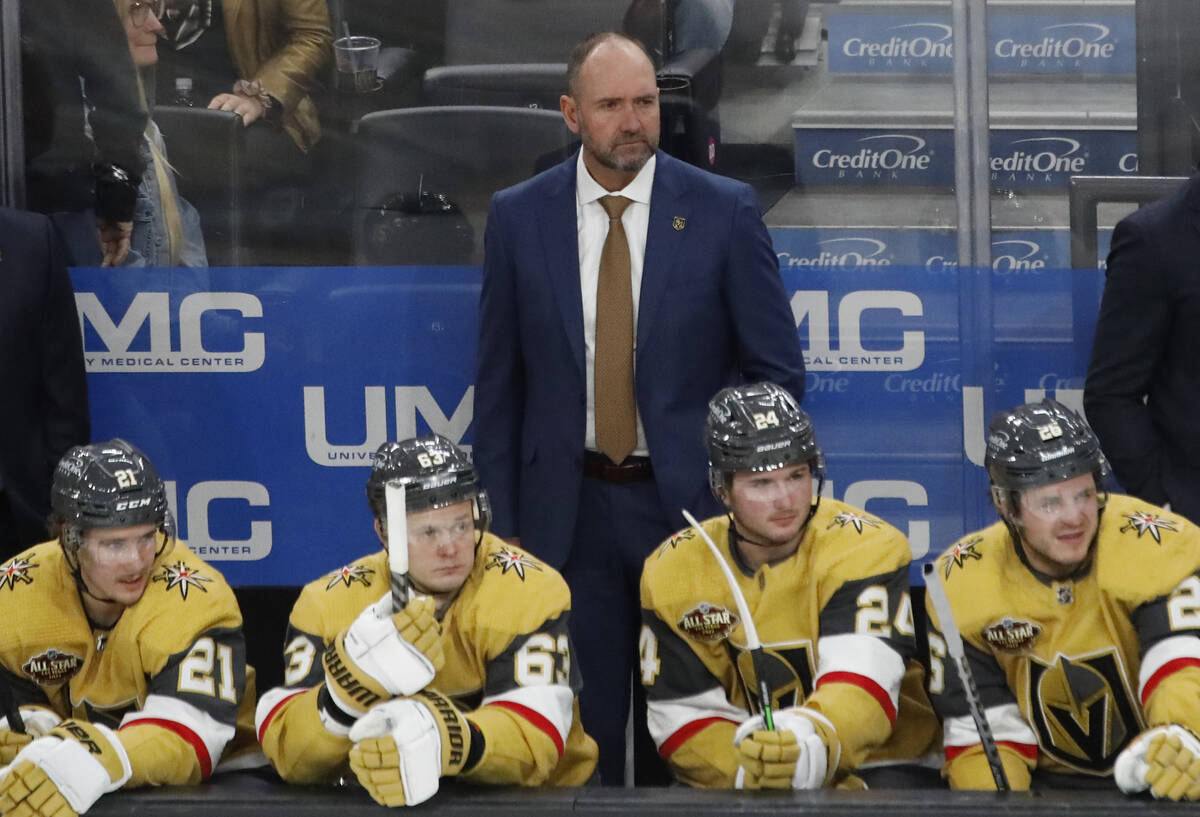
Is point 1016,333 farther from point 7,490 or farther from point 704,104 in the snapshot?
point 7,490

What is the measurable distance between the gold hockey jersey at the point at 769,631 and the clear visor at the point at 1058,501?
0.31m

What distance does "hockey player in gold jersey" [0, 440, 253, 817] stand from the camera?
3.14 m

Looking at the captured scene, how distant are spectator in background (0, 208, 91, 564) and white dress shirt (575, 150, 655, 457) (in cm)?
128

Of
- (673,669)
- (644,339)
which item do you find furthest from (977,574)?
(644,339)

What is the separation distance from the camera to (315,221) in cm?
440

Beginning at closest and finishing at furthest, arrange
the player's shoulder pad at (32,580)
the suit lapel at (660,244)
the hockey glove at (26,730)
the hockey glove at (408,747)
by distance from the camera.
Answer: the hockey glove at (408,747)
the hockey glove at (26,730)
the player's shoulder pad at (32,580)
the suit lapel at (660,244)

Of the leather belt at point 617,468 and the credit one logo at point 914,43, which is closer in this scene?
the leather belt at point 617,468

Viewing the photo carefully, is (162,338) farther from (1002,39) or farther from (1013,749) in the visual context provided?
(1013,749)

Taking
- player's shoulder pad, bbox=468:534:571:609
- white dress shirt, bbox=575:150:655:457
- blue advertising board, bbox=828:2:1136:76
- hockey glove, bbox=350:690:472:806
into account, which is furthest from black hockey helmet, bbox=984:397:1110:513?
blue advertising board, bbox=828:2:1136:76

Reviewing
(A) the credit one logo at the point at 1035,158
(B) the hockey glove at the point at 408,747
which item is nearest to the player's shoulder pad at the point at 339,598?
(B) the hockey glove at the point at 408,747

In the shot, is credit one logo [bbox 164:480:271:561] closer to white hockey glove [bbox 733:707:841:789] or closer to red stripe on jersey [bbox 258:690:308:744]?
red stripe on jersey [bbox 258:690:308:744]

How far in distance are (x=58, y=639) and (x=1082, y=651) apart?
1945 millimetres

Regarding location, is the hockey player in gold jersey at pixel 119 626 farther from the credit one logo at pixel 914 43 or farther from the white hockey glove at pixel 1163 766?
the credit one logo at pixel 914 43

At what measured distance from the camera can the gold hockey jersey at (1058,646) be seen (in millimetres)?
3059
